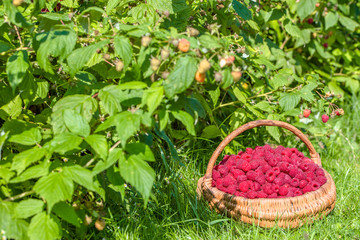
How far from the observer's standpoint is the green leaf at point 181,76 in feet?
4.67

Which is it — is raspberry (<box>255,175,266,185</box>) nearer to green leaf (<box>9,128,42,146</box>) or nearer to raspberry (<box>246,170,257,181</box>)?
raspberry (<box>246,170,257,181</box>)

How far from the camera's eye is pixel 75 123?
1.53 meters

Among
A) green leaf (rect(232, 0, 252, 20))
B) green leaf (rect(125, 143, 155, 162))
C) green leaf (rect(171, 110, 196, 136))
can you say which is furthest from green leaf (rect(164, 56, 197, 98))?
green leaf (rect(232, 0, 252, 20))

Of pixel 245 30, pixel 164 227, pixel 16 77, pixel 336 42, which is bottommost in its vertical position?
pixel 164 227

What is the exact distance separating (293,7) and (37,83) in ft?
6.08

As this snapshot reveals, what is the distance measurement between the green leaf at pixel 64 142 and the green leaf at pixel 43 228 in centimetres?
24

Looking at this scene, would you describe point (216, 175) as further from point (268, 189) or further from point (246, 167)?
point (268, 189)

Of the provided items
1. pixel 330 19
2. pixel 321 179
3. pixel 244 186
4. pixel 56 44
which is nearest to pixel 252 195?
pixel 244 186

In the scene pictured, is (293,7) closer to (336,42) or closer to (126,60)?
(336,42)

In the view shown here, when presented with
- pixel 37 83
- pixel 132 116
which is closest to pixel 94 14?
pixel 37 83

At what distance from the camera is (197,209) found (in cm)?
221

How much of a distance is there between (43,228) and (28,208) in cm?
10

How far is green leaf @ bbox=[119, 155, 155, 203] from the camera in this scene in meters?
1.43

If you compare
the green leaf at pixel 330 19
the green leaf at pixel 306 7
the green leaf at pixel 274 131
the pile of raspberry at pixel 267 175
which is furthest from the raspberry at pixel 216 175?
the green leaf at pixel 330 19
